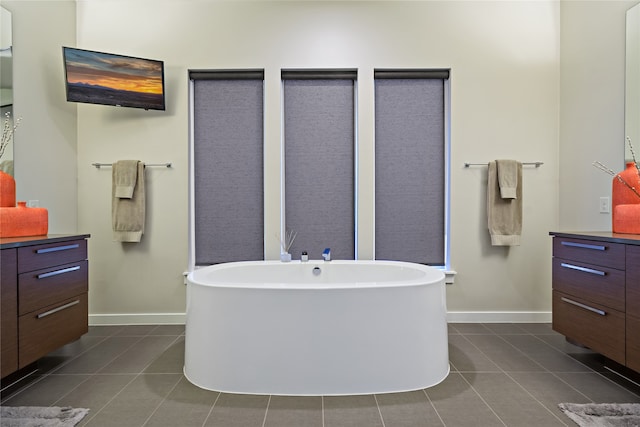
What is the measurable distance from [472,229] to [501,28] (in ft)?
5.51

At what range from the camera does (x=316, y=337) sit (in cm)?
174

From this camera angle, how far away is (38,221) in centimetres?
208

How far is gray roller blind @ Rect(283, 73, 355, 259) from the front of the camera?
294 cm

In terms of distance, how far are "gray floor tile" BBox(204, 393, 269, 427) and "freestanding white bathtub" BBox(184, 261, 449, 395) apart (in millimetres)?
44

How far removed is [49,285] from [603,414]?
2.89 meters

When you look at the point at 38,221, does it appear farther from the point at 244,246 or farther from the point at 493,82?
the point at 493,82

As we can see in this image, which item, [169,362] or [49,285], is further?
[169,362]

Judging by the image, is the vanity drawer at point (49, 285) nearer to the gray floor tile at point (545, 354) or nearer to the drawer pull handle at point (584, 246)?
the gray floor tile at point (545, 354)

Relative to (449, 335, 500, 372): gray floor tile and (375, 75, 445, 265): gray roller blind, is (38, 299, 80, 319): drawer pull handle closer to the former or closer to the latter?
(375, 75, 445, 265): gray roller blind

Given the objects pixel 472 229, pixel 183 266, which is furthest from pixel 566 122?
pixel 183 266

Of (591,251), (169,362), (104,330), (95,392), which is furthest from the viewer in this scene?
(104,330)

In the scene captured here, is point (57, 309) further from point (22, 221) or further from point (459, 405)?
point (459, 405)

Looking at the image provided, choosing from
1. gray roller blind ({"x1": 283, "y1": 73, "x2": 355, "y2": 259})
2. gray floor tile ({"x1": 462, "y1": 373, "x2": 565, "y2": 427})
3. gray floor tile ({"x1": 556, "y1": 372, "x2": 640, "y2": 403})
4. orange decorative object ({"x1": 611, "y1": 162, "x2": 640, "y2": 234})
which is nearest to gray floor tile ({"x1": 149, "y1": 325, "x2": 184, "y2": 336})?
gray roller blind ({"x1": 283, "y1": 73, "x2": 355, "y2": 259})

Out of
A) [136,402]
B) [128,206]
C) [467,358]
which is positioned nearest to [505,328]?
[467,358]
